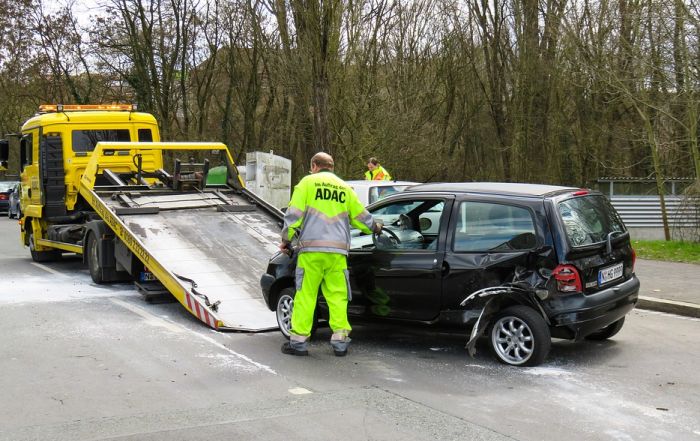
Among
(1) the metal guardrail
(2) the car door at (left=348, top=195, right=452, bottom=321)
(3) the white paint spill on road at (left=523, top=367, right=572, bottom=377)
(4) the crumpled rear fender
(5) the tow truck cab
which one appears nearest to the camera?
(3) the white paint spill on road at (left=523, top=367, right=572, bottom=377)

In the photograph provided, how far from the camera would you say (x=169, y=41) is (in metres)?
32.9

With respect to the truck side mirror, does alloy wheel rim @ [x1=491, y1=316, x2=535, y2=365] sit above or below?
below

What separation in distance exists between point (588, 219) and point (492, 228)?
0.85 metres

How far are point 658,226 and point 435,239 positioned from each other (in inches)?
711

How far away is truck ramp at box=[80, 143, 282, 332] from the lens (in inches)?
328

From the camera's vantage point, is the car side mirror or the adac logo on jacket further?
the adac logo on jacket

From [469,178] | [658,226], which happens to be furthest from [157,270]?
[469,178]

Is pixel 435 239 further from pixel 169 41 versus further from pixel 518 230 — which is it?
pixel 169 41

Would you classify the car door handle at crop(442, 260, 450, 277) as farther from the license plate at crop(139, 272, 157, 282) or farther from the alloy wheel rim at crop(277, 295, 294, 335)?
the license plate at crop(139, 272, 157, 282)

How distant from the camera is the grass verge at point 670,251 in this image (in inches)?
521

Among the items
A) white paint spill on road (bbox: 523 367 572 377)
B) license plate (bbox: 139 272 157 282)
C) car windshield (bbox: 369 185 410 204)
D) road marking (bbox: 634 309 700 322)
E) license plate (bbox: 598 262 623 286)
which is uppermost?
car windshield (bbox: 369 185 410 204)

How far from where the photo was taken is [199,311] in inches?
320

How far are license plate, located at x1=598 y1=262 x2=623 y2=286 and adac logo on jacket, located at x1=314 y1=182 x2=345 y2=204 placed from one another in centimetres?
230

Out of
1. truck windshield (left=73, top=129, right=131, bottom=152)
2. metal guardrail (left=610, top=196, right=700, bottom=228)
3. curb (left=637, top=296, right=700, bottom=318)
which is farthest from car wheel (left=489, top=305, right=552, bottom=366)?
metal guardrail (left=610, top=196, right=700, bottom=228)
